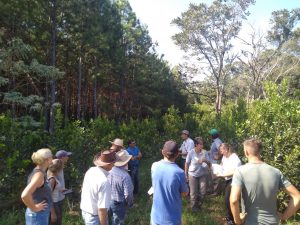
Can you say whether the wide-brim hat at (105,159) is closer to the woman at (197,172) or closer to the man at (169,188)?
the man at (169,188)

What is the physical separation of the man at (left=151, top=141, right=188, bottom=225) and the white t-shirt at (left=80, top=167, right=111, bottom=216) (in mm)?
566

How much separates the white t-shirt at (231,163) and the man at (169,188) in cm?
228

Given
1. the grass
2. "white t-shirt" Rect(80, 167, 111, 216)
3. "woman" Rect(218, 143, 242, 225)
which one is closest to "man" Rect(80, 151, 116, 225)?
"white t-shirt" Rect(80, 167, 111, 216)

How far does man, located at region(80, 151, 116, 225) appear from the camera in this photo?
381 centimetres

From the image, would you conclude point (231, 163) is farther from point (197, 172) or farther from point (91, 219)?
point (91, 219)

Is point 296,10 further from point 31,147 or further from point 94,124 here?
point 31,147

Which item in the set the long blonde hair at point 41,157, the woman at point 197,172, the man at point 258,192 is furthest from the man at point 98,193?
the woman at point 197,172

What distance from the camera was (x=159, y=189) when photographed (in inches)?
A: 155

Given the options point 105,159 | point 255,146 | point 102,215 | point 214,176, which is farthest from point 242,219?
point 214,176

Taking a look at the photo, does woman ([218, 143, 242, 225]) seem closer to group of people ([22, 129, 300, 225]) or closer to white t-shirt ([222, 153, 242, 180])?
white t-shirt ([222, 153, 242, 180])

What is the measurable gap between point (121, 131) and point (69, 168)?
8.80 metres

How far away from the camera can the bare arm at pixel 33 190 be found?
377 centimetres

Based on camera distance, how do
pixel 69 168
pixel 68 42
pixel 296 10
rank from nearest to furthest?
pixel 69 168 → pixel 68 42 → pixel 296 10

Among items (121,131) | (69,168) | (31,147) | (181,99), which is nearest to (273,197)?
(69,168)
